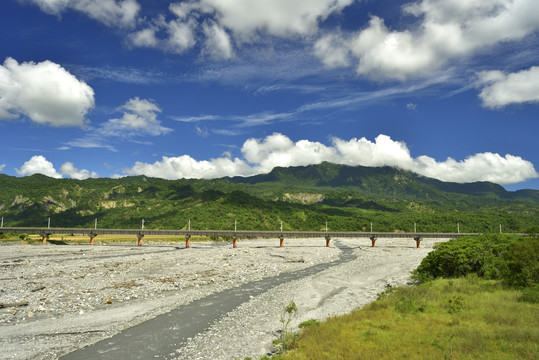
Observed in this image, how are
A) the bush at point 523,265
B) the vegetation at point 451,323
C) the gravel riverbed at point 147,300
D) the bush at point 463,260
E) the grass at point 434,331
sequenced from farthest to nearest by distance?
the bush at point 463,260 → the bush at point 523,265 → the gravel riverbed at point 147,300 → the vegetation at point 451,323 → the grass at point 434,331

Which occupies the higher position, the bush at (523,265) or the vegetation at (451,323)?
the bush at (523,265)

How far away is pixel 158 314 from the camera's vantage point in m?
25.3

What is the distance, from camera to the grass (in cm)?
1401

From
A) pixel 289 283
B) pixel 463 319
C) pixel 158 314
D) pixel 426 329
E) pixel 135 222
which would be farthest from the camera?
pixel 135 222

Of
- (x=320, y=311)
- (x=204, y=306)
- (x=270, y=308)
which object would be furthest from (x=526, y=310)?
(x=204, y=306)

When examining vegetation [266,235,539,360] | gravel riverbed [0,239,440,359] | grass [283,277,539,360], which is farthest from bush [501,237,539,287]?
gravel riverbed [0,239,440,359]

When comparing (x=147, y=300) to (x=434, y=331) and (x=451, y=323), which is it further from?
(x=451, y=323)

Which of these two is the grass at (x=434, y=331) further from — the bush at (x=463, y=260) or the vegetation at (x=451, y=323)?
the bush at (x=463, y=260)

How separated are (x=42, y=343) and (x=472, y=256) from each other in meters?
39.5

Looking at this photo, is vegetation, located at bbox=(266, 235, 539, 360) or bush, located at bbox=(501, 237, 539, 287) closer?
vegetation, located at bbox=(266, 235, 539, 360)

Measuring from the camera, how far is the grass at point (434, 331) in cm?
1401

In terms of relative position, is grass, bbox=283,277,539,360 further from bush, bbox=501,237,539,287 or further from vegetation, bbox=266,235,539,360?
bush, bbox=501,237,539,287

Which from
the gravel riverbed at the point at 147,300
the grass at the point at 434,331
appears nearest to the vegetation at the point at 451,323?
the grass at the point at 434,331

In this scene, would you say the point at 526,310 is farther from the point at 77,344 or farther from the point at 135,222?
the point at 135,222
